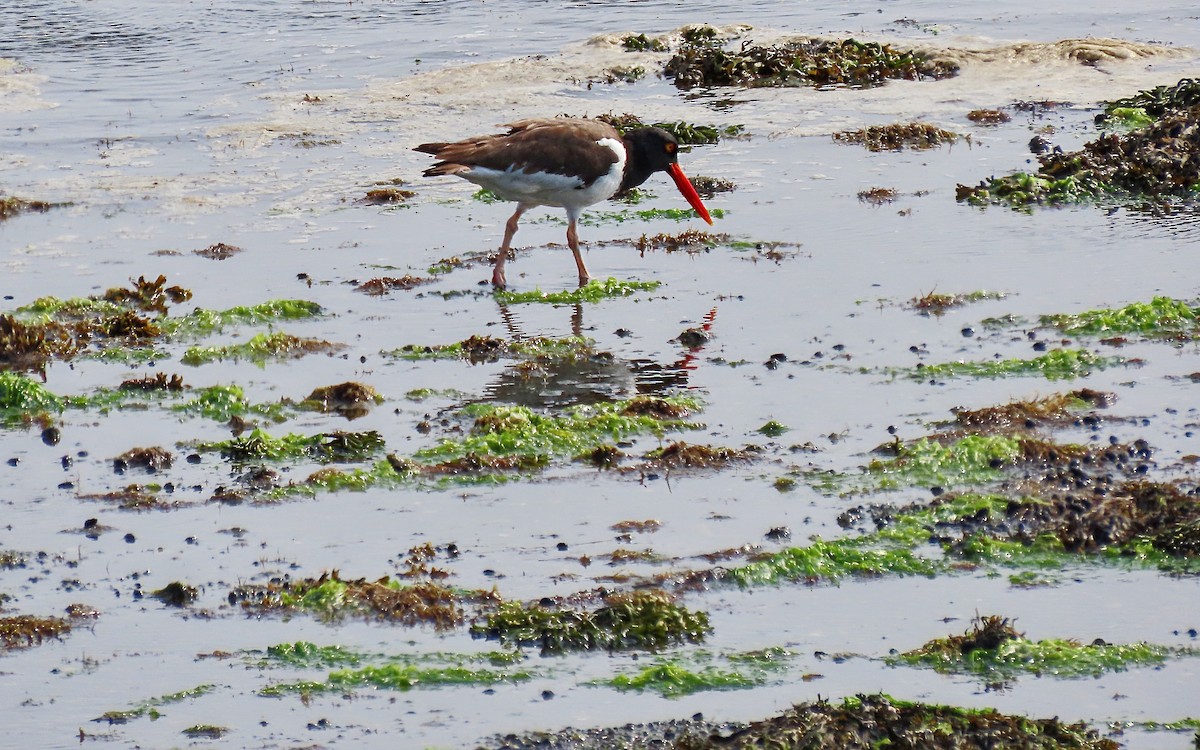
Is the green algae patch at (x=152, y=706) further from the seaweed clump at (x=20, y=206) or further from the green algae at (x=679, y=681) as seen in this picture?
the seaweed clump at (x=20, y=206)

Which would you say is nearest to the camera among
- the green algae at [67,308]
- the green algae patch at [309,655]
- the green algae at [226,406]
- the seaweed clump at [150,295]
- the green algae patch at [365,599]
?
the green algae patch at [309,655]

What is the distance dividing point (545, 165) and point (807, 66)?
903 centimetres

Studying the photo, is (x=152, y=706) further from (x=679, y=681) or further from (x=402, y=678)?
(x=679, y=681)

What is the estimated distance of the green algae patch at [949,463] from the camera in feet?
28.5

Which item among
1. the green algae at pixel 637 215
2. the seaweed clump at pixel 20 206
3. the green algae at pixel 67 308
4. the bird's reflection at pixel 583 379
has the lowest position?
the bird's reflection at pixel 583 379

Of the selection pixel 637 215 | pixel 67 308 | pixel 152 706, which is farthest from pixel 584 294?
pixel 152 706

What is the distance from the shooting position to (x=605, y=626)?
7039mm

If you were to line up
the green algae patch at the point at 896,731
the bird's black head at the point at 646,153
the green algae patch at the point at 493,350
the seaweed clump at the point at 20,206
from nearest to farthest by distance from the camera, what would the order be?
the green algae patch at the point at 896,731
the green algae patch at the point at 493,350
the bird's black head at the point at 646,153
the seaweed clump at the point at 20,206

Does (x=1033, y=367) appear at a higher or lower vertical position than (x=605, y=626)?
higher

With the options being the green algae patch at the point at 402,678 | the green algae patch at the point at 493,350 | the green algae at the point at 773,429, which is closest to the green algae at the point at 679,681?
the green algae patch at the point at 402,678

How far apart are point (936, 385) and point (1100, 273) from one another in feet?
10.1

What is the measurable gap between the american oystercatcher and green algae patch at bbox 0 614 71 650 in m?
6.38

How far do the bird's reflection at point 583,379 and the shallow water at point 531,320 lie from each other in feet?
0.25

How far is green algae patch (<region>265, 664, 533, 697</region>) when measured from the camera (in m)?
6.67
